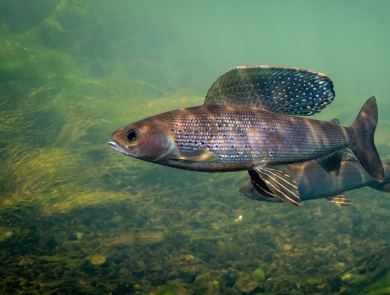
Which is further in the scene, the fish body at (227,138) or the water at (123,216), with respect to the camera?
the water at (123,216)

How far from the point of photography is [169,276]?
468 cm

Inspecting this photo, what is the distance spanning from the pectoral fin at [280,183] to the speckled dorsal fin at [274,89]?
23.7 inches

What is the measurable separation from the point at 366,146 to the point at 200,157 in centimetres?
187

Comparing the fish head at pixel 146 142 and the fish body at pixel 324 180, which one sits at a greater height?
the fish head at pixel 146 142

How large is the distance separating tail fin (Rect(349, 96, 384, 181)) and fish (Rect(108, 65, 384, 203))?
10mm

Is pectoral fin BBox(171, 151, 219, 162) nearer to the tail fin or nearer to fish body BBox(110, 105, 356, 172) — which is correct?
fish body BBox(110, 105, 356, 172)

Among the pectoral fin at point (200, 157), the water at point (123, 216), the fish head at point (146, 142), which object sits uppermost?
the fish head at point (146, 142)

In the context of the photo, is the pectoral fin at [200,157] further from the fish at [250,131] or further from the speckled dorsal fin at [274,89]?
the speckled dorsal fin at [274,89]

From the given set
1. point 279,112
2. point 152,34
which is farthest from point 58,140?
point 152,34

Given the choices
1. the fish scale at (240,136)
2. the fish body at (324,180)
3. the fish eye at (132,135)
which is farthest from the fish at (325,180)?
the fish eye at (132,135)

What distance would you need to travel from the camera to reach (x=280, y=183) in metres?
2.27

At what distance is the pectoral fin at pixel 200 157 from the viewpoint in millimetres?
Answer: 2080

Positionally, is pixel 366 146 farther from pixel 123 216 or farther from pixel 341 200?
pixel 123 216

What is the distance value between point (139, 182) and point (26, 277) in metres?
6.94
